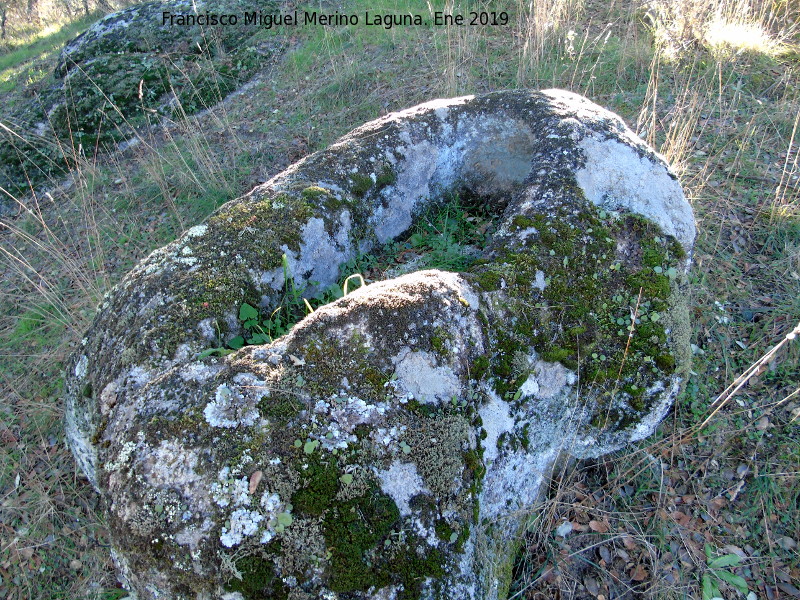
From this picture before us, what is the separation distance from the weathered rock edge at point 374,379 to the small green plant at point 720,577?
2.23ft

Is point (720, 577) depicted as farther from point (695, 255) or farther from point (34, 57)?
point (34, 57)

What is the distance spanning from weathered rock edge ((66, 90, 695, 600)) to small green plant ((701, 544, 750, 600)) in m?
0.68

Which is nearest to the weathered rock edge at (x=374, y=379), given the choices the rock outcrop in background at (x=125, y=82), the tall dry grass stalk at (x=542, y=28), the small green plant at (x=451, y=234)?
the small green plant at (x=451, y=234)

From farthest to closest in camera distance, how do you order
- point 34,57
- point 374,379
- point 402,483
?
point 34,57 < point 374,379 < point 402,483

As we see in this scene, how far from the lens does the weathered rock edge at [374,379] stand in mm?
1774

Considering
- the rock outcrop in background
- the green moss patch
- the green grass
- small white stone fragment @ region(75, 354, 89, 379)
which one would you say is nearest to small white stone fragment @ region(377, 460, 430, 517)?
the green moss patch

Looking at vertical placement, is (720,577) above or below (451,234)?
below

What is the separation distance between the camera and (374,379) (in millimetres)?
2023

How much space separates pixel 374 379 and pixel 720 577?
6.63 feet

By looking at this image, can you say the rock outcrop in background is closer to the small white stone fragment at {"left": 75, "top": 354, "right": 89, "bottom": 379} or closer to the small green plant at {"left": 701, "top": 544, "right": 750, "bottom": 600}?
the small white stone fragment at {"left": 75, "top": 354, "right": 89, "bottom": 379}

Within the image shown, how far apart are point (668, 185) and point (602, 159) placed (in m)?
0.44

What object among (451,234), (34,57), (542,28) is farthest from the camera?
(34,57)

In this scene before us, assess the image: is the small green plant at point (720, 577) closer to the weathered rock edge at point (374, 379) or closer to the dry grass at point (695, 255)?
the dry grass at point (695, 255)

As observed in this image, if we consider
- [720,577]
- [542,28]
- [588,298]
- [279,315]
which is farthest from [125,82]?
[720,577]
